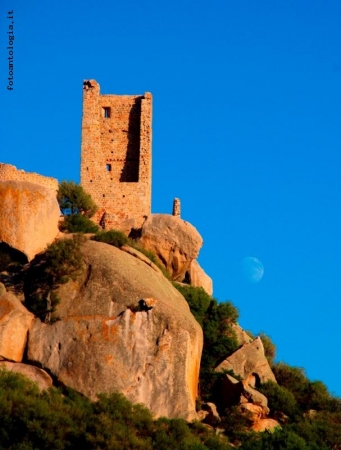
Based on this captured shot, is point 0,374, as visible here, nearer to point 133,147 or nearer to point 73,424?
point 73,424

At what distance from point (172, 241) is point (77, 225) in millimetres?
5374

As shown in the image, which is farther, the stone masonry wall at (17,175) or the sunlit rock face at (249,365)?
the stone masonry wall at (17,175)

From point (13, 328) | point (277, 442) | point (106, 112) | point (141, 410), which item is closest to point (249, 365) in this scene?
point (277, 442)

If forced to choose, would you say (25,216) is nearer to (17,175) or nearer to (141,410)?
(17,175)

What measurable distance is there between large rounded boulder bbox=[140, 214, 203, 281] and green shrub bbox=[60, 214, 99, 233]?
2994mm

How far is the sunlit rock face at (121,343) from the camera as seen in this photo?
4269 cm

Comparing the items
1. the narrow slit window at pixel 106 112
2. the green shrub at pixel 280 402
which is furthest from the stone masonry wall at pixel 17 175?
the green shrub at pixel 280 402

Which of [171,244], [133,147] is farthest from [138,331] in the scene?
[133,147]

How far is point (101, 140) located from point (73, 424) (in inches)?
1005

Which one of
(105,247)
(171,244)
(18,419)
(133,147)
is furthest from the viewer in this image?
(133,147)

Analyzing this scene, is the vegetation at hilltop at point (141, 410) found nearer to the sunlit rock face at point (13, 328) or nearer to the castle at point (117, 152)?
the sunlit rock face at point (13, 328)

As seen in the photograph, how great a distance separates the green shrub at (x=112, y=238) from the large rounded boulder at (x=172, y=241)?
4167mm

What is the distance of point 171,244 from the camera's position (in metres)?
55.2

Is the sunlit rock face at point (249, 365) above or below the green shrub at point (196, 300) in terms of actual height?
below
